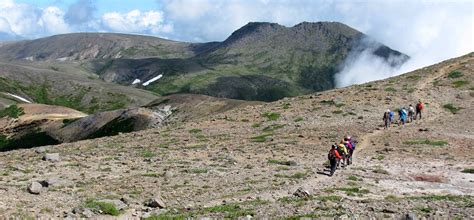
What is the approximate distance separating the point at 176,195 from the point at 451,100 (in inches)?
1984

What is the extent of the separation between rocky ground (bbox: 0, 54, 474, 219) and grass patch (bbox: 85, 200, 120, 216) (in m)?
0.06

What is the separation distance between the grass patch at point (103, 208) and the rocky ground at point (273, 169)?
2.4 inches

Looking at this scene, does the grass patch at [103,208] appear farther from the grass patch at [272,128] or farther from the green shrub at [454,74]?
the green shrub at [454,74]

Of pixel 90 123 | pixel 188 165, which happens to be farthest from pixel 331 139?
pixel 90 123

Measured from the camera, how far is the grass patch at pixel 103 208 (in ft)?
86.5

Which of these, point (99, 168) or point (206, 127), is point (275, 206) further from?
point (206, 127)

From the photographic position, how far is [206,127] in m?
65.8

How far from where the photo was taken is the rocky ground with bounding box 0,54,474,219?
90.1 ft

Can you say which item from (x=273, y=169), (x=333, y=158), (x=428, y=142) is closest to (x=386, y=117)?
(x=428, y=142)

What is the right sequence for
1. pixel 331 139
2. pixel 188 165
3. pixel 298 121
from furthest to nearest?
pixel 298 121, pixel 331 139, pixel 188 165

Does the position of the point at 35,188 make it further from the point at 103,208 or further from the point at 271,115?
the point at 271,115

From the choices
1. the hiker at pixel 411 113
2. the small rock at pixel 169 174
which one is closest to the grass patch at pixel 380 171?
the small rock at pixel 169 174

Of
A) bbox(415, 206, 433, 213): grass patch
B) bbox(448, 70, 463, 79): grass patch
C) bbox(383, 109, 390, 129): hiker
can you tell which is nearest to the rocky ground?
bbox(415, 206, 433, 213): grass patch

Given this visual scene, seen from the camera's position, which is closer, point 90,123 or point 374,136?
point 374,136
